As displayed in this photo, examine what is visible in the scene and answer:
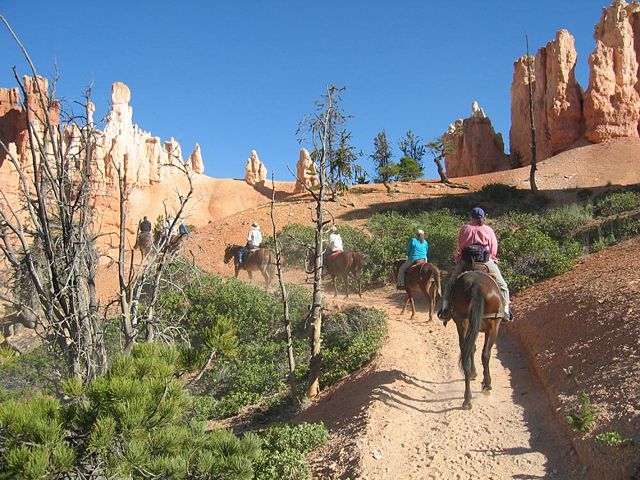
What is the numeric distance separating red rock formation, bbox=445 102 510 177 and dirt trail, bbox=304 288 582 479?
4858cm

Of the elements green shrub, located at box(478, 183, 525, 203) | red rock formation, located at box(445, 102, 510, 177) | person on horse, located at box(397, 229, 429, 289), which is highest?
red rock formation, located at box(445, 102, 510, 177)

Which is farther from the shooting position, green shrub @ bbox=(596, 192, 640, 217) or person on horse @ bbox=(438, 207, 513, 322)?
green shrub @ bbox=(596, 192, 640, 217)

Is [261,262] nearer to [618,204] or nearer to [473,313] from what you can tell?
[473,313]

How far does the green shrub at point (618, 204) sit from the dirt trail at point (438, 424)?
46.2 feet

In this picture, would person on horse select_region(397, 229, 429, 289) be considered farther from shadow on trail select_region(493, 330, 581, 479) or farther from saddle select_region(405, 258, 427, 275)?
shadow on trail select_region(493, 330, 581, 479)

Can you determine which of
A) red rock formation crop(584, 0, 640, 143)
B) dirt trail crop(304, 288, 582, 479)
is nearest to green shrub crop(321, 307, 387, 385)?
dirt trail crop(304, 288, 582, 479)

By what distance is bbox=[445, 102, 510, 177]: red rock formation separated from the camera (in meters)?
58.0

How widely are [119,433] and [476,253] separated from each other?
6.48 m

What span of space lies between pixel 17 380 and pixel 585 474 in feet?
46.8

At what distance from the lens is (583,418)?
7.10m

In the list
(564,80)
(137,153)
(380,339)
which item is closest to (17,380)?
(380,339)

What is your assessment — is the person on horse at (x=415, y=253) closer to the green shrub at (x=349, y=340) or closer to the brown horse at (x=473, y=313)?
the green shrub at (x=349, y=340)

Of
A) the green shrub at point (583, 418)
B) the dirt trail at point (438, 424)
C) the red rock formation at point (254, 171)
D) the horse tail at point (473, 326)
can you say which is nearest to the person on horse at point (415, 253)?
the dirt trail at point (438, 424)

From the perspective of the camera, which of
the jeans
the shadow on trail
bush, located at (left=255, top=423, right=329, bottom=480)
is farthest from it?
the jeans
